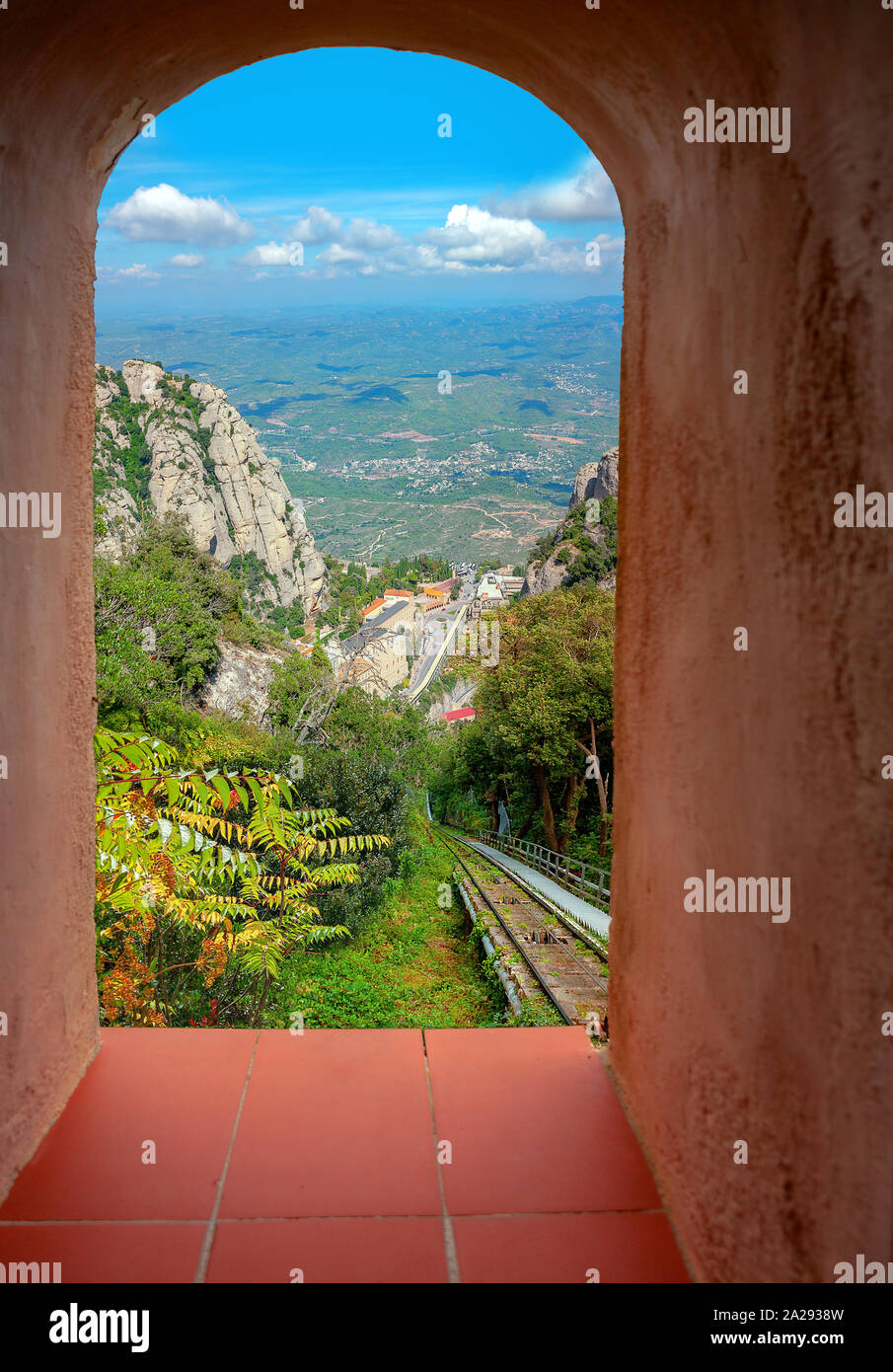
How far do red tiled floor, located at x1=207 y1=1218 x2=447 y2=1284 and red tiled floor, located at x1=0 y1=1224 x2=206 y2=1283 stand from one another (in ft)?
0.19

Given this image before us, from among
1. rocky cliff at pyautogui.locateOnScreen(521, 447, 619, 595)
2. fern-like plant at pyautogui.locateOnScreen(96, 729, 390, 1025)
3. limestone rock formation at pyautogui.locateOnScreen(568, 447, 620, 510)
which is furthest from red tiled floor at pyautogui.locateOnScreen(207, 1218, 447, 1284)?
limestone rock formation at pyautogui.locateOnScreen(568, 447, 620, 510)

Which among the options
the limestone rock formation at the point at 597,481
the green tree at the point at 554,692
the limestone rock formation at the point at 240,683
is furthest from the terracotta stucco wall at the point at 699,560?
the limestone rock formation at the point at 597,481

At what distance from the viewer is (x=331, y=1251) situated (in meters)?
1.71

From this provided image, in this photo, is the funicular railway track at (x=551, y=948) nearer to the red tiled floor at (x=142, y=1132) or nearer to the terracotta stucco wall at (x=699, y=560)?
the red tiled floor at (x=142, y=1132)

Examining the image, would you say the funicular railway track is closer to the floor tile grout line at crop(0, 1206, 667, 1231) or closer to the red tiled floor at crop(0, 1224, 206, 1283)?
the floor tile grout line at crop(0, 1206, 667, 1231)

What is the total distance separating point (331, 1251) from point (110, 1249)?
429mm

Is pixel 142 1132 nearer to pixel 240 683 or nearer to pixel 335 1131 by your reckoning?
pixel 335 1131

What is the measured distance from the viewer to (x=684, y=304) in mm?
1695

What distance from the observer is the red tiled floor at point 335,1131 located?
1.86m

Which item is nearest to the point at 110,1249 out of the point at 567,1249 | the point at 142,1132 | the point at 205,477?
the point at 142,1132

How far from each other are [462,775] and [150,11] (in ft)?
93.7

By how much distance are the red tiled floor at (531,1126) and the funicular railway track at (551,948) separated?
3242mm
